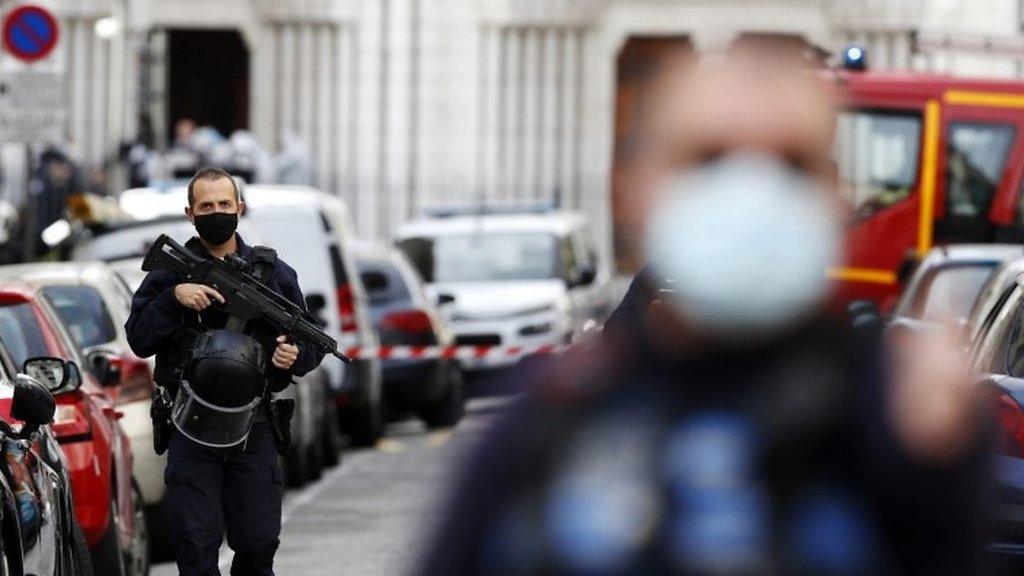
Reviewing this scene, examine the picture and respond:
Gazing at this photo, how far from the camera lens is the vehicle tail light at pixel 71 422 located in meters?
11.5

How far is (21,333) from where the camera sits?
12.2 m

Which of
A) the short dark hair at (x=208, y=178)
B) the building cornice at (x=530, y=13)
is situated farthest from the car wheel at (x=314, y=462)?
the building cornice at (x=530, y=13)

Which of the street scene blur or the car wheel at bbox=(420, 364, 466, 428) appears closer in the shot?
the street scene blur

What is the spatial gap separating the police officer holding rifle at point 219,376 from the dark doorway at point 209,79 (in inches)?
1248

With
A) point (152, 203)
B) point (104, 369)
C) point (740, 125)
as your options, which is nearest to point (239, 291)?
point (104, 369)

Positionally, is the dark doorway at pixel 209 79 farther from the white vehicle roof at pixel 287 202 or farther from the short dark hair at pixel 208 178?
the short dark hair at pixel 208 178

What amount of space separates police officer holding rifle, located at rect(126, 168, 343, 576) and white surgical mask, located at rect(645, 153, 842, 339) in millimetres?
5014

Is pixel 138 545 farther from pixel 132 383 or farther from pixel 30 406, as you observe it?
pixel 30 406

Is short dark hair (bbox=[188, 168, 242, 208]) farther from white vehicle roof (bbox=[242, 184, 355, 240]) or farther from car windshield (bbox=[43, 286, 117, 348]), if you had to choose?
white vehicle roof (bbox=[242, 184, 355, 240])

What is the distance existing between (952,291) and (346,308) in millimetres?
4596

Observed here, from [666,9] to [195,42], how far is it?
6374 mm

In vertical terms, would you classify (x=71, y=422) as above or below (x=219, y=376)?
below

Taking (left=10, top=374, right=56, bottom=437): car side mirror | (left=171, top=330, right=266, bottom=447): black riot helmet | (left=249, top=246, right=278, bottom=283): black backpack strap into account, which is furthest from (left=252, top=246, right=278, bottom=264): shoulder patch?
(left=10, top=374, right=56, bottom=437): car side mirror

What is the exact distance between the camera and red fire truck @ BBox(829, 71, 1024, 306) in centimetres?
2734
